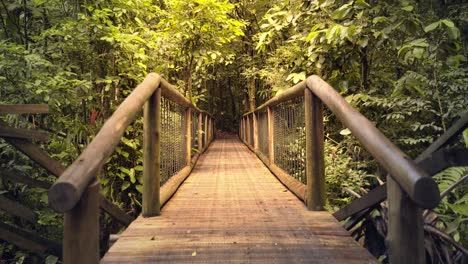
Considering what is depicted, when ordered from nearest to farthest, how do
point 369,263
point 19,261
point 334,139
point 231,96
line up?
1. point 369,263
2. point 19,261
3. point 334,139
4. point 231,96

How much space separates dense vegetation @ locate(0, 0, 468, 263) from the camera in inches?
165

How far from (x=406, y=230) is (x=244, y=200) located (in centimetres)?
229

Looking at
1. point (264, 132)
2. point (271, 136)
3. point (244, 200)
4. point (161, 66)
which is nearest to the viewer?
point (244, 200)

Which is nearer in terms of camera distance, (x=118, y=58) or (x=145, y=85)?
(x=145, y=85)

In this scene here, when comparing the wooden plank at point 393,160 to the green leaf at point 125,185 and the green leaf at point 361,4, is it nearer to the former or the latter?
A: the green leaf at point 361,4

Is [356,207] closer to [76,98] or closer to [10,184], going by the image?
[76,98]

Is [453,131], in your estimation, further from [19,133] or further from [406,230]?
[19,133]

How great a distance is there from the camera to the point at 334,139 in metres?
6.82

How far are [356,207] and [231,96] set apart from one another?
2604 centimetres

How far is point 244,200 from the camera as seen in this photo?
377cm

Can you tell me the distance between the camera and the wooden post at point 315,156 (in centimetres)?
A: 315

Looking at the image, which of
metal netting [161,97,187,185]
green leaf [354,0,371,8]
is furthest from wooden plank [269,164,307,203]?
green leaf [354,0,371,8]

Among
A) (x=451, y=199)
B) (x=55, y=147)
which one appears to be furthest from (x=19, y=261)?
(x=451, y=199)

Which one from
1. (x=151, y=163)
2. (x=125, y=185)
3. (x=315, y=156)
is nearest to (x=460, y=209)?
(x=315, y=156)
